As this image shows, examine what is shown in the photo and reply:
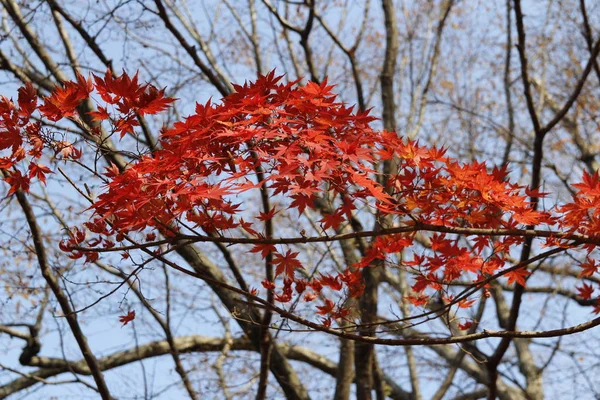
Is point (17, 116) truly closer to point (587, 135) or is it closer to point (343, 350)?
point (343, 350)


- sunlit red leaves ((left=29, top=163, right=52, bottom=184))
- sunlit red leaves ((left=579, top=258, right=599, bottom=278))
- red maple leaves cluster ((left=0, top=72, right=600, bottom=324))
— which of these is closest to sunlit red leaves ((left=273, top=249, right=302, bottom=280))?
red maple leaves cluster ((left=0, top=72, right=600, bottom=324))

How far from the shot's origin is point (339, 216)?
2.37m

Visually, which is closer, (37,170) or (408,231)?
(408,231)

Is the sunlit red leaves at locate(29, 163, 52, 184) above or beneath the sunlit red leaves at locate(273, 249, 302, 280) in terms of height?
above

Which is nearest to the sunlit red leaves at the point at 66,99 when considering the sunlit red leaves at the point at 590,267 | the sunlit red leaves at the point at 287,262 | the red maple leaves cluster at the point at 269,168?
the red maple leaves cluster at the point at 269,168


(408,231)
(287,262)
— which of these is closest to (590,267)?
(408,231)

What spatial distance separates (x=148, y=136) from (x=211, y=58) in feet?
7.00

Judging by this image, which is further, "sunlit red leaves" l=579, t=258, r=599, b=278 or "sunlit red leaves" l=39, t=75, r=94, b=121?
"sunlit red leaves" l=579, t=258, r=599, b=278

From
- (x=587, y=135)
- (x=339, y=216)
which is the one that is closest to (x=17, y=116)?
(x=339, y=216)

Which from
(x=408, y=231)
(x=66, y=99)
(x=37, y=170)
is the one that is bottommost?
(x=408, y=231)

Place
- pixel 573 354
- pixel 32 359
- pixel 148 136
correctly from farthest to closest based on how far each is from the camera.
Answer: pixel 573 354 < pixel 32 359 < pixel 148 136

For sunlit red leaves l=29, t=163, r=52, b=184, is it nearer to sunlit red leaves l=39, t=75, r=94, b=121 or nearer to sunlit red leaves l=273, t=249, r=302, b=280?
sunlit red leaves l=39, t=75, r=94, b=121

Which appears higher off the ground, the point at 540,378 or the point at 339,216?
the point at 540,378

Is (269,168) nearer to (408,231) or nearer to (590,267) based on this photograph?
(408,231)
